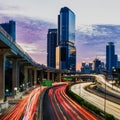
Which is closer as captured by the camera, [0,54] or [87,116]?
[87,116]

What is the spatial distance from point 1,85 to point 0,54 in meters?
8.52

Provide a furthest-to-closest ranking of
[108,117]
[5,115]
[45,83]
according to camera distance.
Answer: [45,83] → [5,115] → [108,117]

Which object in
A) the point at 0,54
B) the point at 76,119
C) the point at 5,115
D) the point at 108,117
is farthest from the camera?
the point at 0,54

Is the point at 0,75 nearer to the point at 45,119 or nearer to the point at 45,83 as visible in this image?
the point at 45,119

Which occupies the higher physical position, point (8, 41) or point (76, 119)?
point (8, 41)

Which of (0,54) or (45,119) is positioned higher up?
(0,54)

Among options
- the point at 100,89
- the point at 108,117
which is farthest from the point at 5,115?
the point at 100,89

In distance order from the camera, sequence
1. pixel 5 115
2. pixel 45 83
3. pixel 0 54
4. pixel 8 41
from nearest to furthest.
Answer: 1. pixel 5 115
2. pixel 8 41
3. pixel 0 54
4. pixel 45 83

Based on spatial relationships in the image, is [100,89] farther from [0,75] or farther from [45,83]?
[0,75]

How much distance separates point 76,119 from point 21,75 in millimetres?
132120

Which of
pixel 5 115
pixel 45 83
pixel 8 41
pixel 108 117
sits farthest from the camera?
pixel 45 83

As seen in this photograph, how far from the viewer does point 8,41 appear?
76.9 m

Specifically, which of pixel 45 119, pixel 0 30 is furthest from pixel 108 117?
pixel 0 30

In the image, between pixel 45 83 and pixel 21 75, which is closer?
pixel 45 83
